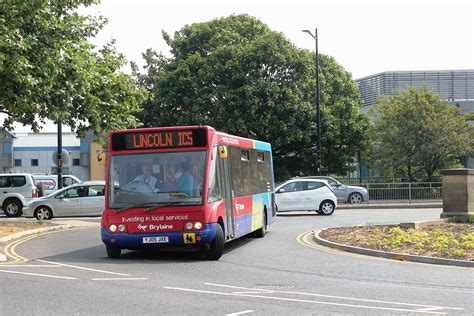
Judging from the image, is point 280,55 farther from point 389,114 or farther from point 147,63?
point 147,63

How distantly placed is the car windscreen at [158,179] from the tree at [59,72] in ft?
14.5

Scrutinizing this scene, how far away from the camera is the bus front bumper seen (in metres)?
12.6

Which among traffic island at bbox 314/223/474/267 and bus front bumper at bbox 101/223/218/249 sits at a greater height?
bus front bumper at bbox 101/223/218/249

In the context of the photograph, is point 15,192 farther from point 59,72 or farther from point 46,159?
point 46,159

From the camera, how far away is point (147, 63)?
50312 millimetres

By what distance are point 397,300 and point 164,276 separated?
12.9 feet

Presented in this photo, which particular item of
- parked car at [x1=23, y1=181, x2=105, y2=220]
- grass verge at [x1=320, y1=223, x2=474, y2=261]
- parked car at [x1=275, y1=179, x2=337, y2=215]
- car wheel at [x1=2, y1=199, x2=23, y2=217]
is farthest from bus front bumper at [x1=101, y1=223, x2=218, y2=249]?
car wheel at [x1=2, y1=199, x2=23, y2=217]

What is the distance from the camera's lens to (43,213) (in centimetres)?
2625

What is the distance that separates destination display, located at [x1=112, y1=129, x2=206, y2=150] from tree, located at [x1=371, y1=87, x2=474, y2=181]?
29.4 m

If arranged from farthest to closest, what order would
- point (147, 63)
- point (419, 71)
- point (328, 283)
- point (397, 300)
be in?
point (419, 71)
point (147, 63)
point (328, 283)
point (397, 300)

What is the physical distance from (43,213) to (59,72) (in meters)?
9.86

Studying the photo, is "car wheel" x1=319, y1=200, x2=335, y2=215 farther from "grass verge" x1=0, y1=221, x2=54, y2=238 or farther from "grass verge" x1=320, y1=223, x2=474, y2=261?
"grass verge" x1=0, y1=221, x2=54, y2=238

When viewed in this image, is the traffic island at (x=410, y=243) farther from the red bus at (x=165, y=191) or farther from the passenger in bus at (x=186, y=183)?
the passenger in bus at (x=186, y=183)

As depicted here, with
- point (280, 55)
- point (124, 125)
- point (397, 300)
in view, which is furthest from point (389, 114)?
point (397, 300)
